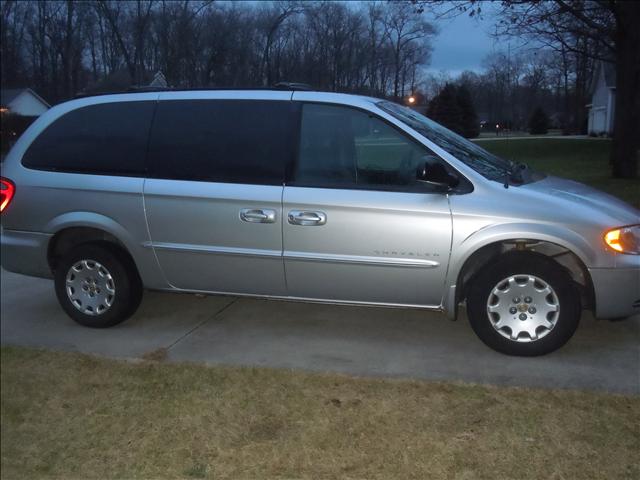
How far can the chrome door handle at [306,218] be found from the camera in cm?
432

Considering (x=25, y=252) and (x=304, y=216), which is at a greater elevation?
(x=304, y=216)

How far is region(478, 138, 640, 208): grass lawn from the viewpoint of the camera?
12.4 m

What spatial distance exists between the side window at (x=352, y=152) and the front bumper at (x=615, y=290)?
1381 millimetres

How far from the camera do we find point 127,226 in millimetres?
4766

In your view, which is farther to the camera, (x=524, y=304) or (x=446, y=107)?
(x=446, y=107)

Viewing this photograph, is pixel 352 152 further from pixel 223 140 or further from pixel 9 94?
pixel 9 94

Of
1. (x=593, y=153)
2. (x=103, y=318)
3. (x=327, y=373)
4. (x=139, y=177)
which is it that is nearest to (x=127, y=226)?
(x=139, y=177)

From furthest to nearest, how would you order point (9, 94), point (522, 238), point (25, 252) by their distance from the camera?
1. point (9, 94)
2. point (25, 252)
3. point (522, 238)

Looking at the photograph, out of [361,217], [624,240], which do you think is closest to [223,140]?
[361,217]

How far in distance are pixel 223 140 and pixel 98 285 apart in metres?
1.57

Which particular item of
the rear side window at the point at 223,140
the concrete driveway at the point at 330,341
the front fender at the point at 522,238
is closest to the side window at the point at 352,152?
the rear side window at the point at 223,140

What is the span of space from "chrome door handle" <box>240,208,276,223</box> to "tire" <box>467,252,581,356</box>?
4.94ft

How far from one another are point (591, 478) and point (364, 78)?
60.8ft

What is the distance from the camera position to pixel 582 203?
4.19 m
